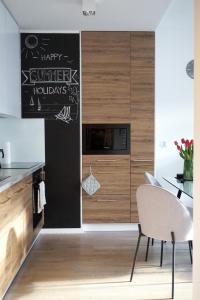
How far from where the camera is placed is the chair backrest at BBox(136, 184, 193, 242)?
2428 mm

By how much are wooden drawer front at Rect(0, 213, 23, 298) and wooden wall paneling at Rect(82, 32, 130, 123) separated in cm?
177

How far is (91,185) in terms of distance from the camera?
3.97m

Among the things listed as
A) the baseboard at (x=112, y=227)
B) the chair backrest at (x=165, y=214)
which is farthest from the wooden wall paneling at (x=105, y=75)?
the chair backrest at (x=165, y=214)

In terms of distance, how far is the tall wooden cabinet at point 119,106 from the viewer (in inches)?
157

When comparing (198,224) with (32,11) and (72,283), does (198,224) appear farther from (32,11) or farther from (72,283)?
(32,11)

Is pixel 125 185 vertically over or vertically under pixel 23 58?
under

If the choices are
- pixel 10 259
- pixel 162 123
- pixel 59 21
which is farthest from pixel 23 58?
pixel 10 259

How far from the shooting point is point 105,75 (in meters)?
3.99

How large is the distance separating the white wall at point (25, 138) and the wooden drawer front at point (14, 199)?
0.90 metres

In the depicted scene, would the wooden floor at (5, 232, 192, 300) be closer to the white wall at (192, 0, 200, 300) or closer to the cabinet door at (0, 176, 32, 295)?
the cabinet door at (0, 176, 32, 295)

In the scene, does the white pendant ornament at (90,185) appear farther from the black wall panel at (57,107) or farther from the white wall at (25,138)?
the white wall at (25,138)

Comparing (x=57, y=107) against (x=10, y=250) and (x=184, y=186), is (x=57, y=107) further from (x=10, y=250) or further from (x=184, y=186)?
(x=10, y=250)

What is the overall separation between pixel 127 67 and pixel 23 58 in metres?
1.29

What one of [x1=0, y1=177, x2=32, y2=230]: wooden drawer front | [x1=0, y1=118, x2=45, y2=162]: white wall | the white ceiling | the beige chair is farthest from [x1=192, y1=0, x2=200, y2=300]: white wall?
[x1=0, y1=118, x2=45, y2=162]: white wall
